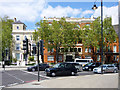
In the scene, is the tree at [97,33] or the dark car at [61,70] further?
the tree at [97,33]

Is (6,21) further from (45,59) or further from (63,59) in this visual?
(63,59)

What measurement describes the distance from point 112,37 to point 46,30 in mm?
17964

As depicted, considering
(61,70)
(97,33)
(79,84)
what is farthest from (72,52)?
(79,84)

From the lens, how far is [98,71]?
2728 cm

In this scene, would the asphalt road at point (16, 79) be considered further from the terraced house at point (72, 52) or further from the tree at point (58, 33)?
the terraced house at point (72, 52)

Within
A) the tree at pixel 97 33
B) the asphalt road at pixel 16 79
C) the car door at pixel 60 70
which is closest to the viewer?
the asphalt road at pixel 16 79

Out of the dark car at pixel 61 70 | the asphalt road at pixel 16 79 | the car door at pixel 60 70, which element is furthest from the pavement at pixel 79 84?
the car door at pixel 60 70

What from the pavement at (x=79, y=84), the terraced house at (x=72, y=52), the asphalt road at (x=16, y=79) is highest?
the terraced house at (x=72, y=52)

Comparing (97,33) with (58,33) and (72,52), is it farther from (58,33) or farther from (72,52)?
(72,52)

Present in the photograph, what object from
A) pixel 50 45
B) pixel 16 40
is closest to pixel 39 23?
Answer: pixel 50 45

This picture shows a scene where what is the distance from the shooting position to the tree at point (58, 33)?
167 feet

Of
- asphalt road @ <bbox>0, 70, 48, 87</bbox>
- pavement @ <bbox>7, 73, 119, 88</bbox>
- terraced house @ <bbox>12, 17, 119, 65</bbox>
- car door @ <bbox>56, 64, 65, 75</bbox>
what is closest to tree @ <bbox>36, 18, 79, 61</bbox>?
terraced house @ <bbox>12, 17, 119, 65</bbox>

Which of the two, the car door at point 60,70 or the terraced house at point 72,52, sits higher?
the terraced house at point 72,52

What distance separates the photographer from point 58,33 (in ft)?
169
